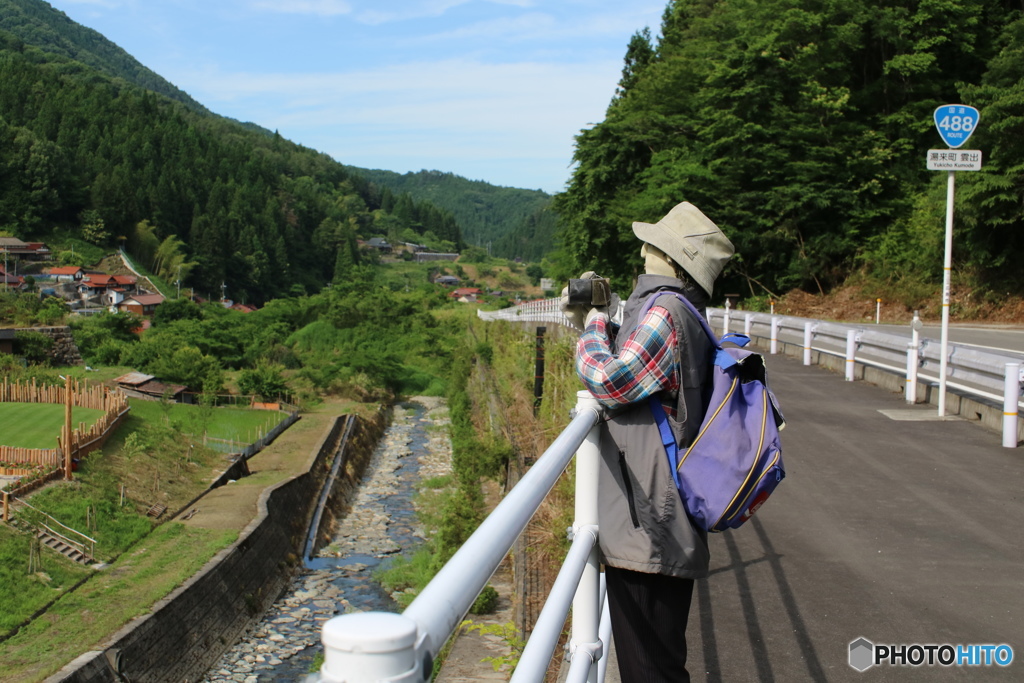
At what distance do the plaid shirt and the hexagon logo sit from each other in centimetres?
233

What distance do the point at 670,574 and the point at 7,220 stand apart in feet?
378

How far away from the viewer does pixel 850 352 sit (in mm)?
12773

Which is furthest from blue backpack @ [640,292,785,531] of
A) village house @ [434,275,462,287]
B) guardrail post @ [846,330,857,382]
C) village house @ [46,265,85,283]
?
village house @ [434,275,462,287]

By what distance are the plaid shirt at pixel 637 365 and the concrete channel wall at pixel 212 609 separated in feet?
45.7

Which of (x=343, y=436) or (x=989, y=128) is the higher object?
(x=989, y=128)

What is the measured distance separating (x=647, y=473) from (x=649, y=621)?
443 mm

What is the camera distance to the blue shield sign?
9266mm

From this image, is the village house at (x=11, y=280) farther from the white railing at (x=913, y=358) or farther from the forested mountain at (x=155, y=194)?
the white railing at (x=913, y=358)

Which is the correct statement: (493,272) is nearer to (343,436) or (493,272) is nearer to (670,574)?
(343,436)

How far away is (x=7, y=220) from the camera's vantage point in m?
101

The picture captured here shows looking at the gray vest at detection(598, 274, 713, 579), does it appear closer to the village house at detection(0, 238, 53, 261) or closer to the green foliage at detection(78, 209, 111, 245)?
the village house at detection(0, 238, 53, 261)

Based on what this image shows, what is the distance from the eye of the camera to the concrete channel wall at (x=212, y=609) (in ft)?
49.5

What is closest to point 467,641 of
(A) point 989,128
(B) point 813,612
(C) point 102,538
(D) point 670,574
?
(B) point 813,612

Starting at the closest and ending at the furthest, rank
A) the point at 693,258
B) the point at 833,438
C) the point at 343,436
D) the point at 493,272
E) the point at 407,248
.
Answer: the point at 693,258
the point at 833,438
the point at 343,436
the point at 493,272
the point at 407,248
